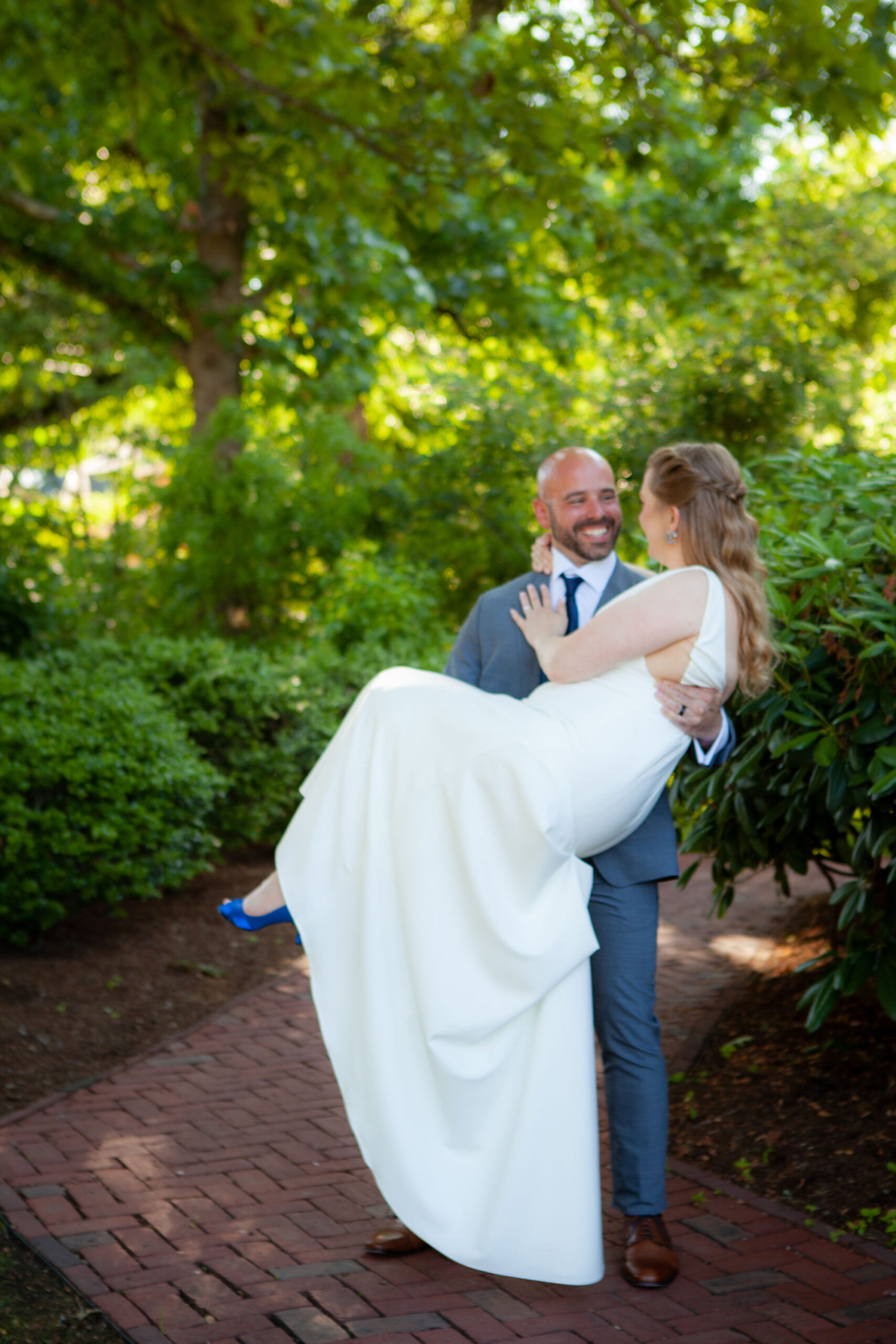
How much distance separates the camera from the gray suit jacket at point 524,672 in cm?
331

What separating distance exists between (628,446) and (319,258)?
11.4 feet

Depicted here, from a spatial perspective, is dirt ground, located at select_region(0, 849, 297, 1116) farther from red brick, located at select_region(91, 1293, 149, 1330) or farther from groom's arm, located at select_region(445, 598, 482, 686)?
groom's arm, located at select_region(445, 598, 482, 686)

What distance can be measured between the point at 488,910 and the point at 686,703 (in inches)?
29.5

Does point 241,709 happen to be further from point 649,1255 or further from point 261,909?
point 649,1255

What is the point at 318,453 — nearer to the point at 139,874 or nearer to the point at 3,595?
the point at 3,595

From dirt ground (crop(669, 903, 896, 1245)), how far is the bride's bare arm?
1785mm

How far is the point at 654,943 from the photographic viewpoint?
3379mm

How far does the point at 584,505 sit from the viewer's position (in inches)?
140

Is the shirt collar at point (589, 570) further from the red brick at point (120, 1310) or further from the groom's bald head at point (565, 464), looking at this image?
the red brick at point (120, 1310)

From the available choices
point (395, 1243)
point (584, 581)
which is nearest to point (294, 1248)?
point (395, 1243)

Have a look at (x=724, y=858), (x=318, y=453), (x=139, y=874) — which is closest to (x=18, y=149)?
(x=318, y=453)

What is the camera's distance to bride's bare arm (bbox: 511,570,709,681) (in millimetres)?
3158

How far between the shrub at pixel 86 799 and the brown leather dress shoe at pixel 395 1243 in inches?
111

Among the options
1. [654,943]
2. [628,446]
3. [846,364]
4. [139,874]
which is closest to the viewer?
[654,943]
